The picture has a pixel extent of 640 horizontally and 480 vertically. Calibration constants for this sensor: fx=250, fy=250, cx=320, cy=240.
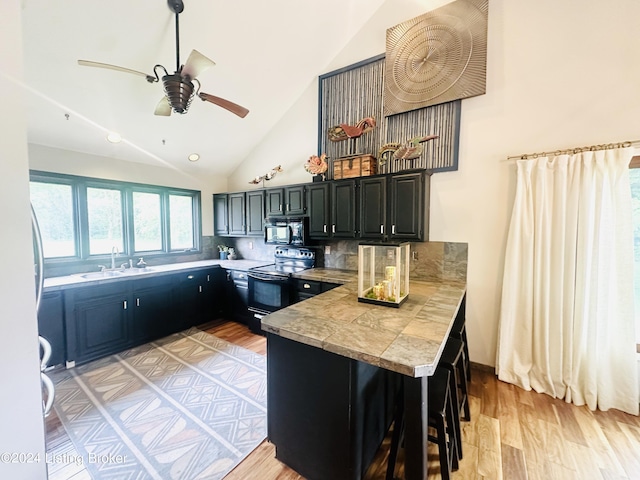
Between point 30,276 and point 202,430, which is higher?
point 30,276

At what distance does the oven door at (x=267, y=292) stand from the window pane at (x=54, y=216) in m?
2.37

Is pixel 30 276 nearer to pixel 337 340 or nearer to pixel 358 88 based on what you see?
pixel 337 340

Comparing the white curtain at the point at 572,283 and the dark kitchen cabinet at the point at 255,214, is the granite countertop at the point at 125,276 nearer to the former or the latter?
the dark kitchen cabinet at the point at 255,214

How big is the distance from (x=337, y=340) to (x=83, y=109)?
12.1ft

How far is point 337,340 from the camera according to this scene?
1.36 m

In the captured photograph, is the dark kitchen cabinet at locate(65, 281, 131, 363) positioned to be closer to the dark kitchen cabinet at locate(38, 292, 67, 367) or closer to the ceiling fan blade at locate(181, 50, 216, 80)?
the dark kitchen cabinet at locate(38, 292, 67, 367)

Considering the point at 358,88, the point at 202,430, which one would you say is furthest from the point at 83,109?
the point at 202,430

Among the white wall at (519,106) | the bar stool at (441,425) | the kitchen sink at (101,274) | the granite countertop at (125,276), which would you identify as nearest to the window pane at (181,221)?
the granite countertop at (125,276)

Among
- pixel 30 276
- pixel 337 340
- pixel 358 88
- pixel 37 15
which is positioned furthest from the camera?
pixel 358 88

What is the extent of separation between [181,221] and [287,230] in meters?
2.23

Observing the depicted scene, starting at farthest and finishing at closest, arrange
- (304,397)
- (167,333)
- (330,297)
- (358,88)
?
(167,333)
(358,88)
(330,297)
(304,397)

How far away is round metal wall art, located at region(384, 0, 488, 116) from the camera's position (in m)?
2.63

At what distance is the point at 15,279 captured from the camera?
3.06 feet

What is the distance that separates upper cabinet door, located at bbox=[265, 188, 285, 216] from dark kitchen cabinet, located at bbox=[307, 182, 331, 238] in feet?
1.77
